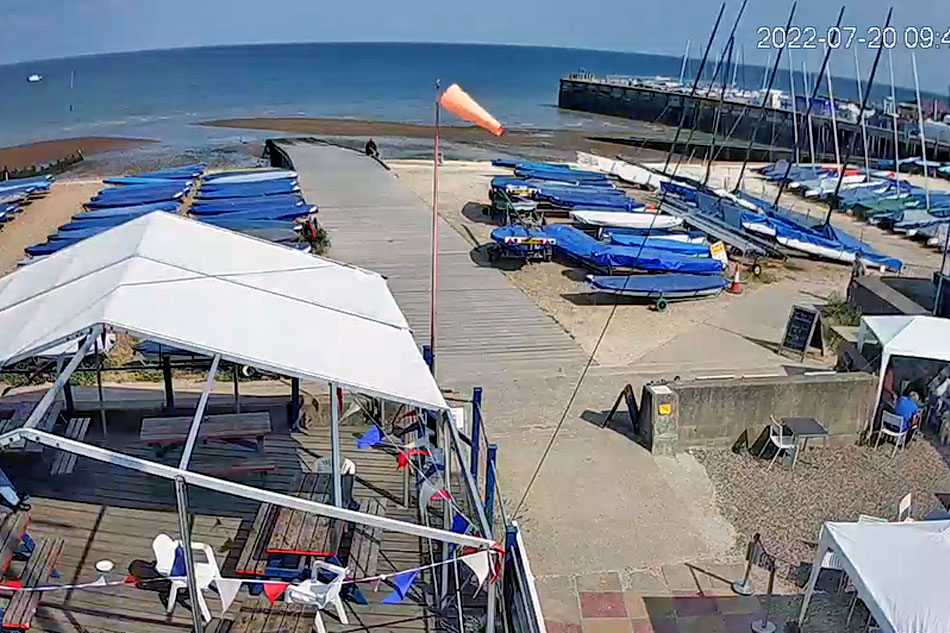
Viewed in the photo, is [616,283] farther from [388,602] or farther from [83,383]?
[388,602]

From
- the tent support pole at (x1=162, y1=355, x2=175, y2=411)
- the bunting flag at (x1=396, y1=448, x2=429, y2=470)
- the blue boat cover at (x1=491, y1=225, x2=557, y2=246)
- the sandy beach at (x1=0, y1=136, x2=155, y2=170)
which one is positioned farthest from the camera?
the sandy beach at (x1=0, y1=136, x2=155, y2=170)

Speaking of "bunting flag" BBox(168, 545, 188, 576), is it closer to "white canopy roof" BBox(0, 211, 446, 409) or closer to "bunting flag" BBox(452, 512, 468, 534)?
"white canopy roof" BBox(0, 211, 446, 409)

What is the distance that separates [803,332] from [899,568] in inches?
350

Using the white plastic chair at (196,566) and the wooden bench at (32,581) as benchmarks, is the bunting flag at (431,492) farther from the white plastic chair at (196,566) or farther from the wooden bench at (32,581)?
the wooden bench at (32,581)

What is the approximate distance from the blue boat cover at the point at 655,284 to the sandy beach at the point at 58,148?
42120 mm

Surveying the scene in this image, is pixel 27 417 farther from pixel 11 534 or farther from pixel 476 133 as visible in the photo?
pixel 476 133

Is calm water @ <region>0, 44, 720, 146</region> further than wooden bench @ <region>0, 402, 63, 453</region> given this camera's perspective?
Yes

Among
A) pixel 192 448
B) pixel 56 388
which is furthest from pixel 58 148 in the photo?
pixel 192 448

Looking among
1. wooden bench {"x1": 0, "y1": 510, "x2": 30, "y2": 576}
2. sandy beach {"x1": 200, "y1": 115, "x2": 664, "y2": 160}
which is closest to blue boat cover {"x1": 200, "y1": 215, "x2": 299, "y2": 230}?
wooden bench {"x1": 0, "y1": 510, "x2": 30, "y2": 576}

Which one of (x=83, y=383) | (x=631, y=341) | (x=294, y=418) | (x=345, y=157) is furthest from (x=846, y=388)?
(x=345, y=157)

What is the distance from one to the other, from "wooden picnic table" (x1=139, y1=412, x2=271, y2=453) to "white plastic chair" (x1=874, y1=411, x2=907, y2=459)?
838 centimetres

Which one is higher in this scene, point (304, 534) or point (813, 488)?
point (304, 534)

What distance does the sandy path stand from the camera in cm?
2255

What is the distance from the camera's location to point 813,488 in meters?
10.2
